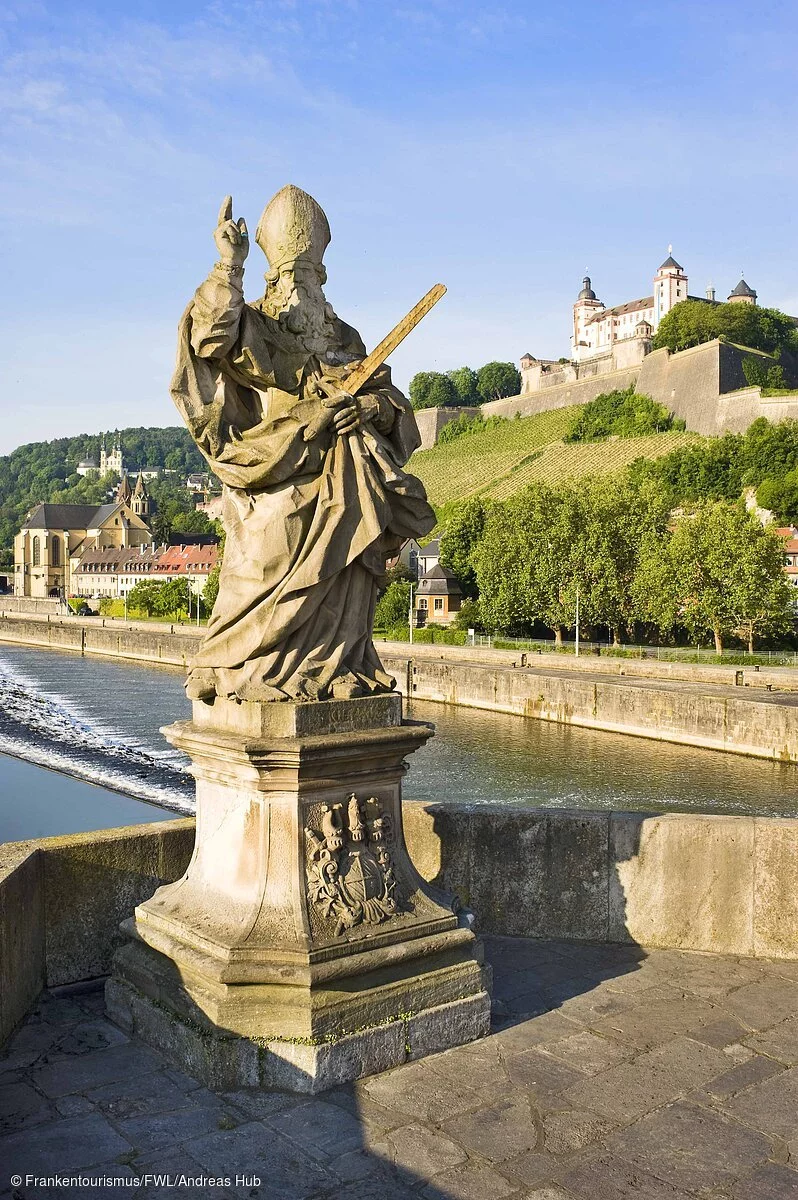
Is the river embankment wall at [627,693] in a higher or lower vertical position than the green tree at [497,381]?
lower

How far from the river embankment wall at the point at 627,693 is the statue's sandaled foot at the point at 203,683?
1029 inches

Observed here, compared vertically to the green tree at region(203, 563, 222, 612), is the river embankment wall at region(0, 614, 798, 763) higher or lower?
lower

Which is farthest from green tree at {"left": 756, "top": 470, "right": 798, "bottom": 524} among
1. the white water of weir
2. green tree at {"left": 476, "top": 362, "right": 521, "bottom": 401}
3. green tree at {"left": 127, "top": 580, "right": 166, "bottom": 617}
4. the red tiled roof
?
green tree at {"left": 476, "top": 362, "right": 521, "bottom": 401}

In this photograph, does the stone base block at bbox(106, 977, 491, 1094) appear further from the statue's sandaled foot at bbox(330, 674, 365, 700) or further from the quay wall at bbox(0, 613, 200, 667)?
the quay wall at bbox(0, 613, 200, 667)

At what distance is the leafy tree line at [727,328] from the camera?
4072 inches

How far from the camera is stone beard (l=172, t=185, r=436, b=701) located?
16.2 feet

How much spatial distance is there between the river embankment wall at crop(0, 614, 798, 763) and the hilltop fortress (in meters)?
49.1

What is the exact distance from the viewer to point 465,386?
14900 cm

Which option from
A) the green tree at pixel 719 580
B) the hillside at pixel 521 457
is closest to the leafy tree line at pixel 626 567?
the green tree at pixel 719 580

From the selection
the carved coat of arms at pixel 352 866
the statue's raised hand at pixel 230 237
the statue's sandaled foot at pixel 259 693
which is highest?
the statue's raised hand at pixel 230 237

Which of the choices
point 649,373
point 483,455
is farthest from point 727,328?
point 483,455

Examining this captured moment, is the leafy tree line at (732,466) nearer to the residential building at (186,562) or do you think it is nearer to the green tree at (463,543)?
the green tree at (463,543)

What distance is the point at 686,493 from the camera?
251 feet

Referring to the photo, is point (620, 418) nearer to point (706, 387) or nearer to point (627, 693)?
point (706, 387)
